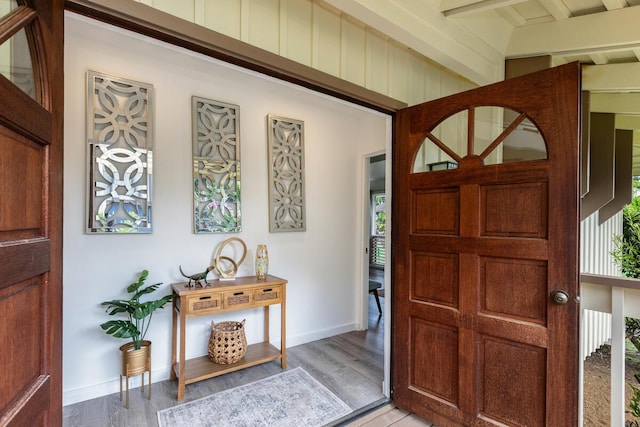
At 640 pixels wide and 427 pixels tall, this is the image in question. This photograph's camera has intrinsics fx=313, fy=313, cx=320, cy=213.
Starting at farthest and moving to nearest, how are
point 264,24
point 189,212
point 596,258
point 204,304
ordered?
1. point 596,258
2. point 189,212
3. point 204,304
4. point 264,24

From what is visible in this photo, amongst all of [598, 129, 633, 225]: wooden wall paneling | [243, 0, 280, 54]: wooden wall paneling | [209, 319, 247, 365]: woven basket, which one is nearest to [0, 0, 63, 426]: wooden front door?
[243, 0, 280, 54]: wooden wall paneling

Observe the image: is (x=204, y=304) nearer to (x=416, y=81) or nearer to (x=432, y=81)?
(x=416, y=81)

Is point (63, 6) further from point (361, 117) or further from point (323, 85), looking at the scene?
point (361, 117)

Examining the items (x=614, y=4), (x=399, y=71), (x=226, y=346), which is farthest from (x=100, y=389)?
(x=614, y=4)

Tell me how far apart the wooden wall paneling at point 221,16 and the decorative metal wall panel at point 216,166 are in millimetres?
1506

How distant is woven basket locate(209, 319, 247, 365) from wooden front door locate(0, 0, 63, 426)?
174 cm

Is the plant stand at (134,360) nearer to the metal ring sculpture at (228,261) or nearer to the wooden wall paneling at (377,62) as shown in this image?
the metal ring sculpture at (228,261)

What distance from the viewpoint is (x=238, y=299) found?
8.54 ft

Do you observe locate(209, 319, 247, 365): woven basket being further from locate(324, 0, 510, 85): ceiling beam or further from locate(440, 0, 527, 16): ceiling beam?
locate(440, 0, 527, 16): ceiling beam

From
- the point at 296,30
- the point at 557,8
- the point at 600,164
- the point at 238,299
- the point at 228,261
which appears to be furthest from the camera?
the point at 600,164

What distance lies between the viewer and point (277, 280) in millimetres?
2846

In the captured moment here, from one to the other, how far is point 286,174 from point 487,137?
1963 mm

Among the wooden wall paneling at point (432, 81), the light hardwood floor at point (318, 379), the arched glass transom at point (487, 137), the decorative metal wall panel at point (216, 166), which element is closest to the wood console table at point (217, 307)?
the light hardwood floor at point (318, 379)

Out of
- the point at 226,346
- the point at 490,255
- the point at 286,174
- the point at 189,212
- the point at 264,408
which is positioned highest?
the point at 286,174
